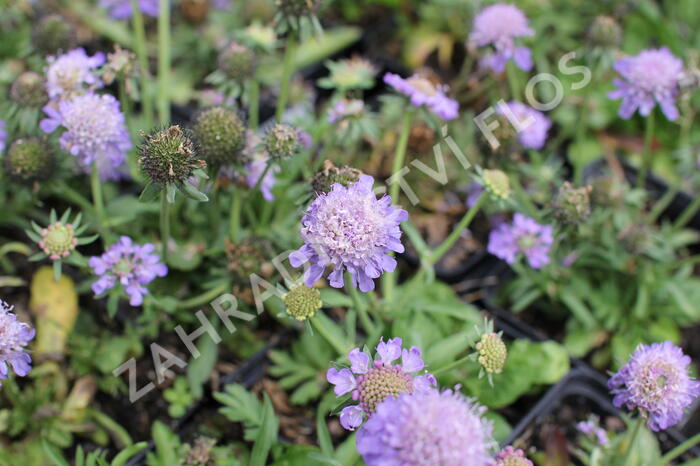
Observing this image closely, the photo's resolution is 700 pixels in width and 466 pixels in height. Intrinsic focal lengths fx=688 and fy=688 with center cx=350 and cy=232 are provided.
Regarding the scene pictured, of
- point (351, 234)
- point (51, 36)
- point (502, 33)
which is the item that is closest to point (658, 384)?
point (351, 234)

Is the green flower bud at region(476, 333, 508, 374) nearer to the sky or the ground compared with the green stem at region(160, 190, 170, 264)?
nearer to the ground

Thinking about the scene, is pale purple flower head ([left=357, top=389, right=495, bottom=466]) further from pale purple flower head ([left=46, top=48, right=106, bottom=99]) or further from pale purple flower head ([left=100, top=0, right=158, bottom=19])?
pale purple flower head ([left=100, top=0, right=158, bottom=19])

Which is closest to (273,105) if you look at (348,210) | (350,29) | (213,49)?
(213,49)

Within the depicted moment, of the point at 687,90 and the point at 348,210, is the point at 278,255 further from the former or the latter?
the point at 687,90

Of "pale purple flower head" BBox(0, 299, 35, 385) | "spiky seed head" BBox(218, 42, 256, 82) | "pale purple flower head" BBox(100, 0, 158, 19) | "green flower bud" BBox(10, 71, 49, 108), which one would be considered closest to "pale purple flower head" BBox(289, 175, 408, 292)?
"pale purple flower head" BBox(0, 299, 35, 385)

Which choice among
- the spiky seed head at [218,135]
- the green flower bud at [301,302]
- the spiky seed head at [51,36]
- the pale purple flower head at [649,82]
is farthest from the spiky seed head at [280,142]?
the pale purple flower head at [649,82]

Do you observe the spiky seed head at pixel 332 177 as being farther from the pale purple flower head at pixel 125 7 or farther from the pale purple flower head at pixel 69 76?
the pale purple flower head at pixel 125 7
